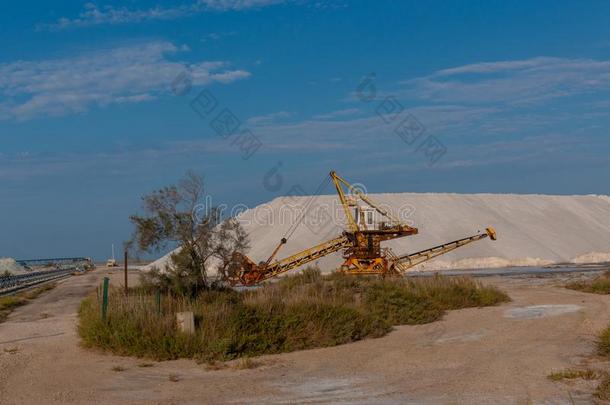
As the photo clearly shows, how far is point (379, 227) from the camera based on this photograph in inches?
1609

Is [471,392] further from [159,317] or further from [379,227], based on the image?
[379,227]

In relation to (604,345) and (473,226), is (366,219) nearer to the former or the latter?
(604,345)

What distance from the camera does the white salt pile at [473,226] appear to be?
63062mm

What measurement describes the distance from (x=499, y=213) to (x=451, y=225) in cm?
1157

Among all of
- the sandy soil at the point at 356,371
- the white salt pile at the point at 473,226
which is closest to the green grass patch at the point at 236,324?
the sandy soil at the point at 356,371

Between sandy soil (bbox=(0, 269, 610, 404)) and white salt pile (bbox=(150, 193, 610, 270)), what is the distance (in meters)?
40.5

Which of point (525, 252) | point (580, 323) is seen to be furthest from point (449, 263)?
point (580, 323)

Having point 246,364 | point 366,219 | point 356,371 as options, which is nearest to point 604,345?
point 356,371

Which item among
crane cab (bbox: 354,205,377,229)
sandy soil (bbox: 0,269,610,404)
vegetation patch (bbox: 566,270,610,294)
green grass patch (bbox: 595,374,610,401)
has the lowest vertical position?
green grass patch (bbox: 595,374,610,401)

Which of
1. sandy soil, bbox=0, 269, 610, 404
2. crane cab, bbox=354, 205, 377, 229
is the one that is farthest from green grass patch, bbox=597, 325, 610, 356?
crane cab, bbox=354, 205, 377, 229

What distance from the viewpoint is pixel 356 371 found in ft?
40.1

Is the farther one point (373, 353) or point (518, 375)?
point (373, 353)

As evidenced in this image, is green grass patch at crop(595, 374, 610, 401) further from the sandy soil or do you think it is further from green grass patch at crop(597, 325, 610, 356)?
green grass patch at crop(597, 325, 610, 356)

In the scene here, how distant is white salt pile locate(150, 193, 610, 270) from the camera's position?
63.1m
